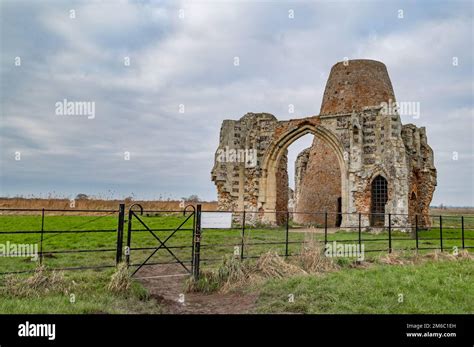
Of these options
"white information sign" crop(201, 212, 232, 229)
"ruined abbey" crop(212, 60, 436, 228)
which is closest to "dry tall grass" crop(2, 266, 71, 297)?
"white information sign" crop(201, 212, 232, 229)

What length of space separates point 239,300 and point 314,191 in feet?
71.1

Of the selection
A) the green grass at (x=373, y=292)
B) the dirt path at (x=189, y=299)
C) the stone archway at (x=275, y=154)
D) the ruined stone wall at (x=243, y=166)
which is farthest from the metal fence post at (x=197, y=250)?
Result: the ruined stone wall at (x=243, y=166)

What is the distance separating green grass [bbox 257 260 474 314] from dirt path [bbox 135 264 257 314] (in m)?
0.38

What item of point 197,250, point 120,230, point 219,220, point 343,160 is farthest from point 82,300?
point 343,160

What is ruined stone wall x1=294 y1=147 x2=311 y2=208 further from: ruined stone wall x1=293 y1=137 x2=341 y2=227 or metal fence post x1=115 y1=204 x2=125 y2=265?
metal fence post x1=115 y1=204 x2=125 y2=265

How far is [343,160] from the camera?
875 inches

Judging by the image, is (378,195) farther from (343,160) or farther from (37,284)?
(37,284)

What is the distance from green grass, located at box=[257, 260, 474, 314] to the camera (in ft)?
21.0

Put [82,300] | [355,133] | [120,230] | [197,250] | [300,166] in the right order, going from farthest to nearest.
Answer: [300,166] < [355,133] < [197,250] < [120,230] < [82,300]

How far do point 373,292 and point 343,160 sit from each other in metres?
15.8

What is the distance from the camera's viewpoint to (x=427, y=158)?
25.0 m
